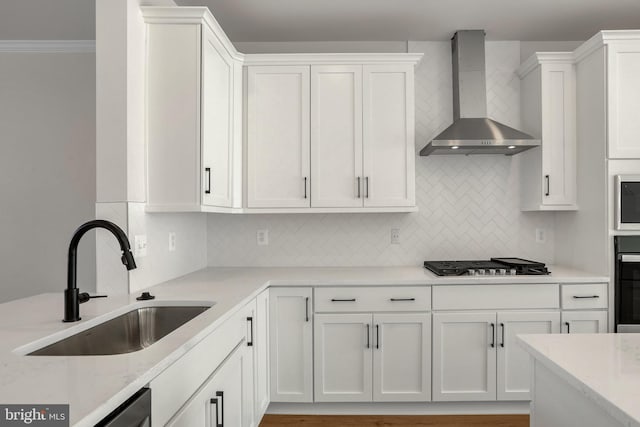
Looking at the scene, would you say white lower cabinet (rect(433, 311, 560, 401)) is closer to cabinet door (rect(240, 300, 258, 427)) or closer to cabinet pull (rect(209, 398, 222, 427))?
cabinet door (rect(240, 300, 258, 427))

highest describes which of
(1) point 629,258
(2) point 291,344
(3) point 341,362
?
(1) point 629,258

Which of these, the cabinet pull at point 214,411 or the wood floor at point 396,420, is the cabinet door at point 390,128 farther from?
the cabinet pull at point 214,411

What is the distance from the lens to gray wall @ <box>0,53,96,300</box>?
3.51 metres

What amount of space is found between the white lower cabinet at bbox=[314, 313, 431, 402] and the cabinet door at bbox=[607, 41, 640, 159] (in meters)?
1.77

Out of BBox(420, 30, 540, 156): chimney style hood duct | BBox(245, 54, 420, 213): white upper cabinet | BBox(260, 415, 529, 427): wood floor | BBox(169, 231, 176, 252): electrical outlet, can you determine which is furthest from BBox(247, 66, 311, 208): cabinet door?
BBox(260, 415, 529, 427): wood floor

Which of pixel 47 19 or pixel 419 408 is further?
pixel 47 19

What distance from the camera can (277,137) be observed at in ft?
9.73

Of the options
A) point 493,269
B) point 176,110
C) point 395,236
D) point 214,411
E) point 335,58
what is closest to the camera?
point 214,411

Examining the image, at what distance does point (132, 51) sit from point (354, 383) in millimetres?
2396

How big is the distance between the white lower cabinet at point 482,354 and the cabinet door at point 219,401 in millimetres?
1366

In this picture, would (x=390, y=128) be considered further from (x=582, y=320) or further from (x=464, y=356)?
(x=582, y=320)

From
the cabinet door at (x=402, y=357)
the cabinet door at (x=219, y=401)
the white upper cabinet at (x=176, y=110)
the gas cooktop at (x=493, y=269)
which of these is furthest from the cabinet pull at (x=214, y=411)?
the gas cooktop at (x=493, y=269)

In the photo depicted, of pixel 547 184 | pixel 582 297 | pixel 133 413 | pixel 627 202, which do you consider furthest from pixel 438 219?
pixel 133 413

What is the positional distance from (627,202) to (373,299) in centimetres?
178
